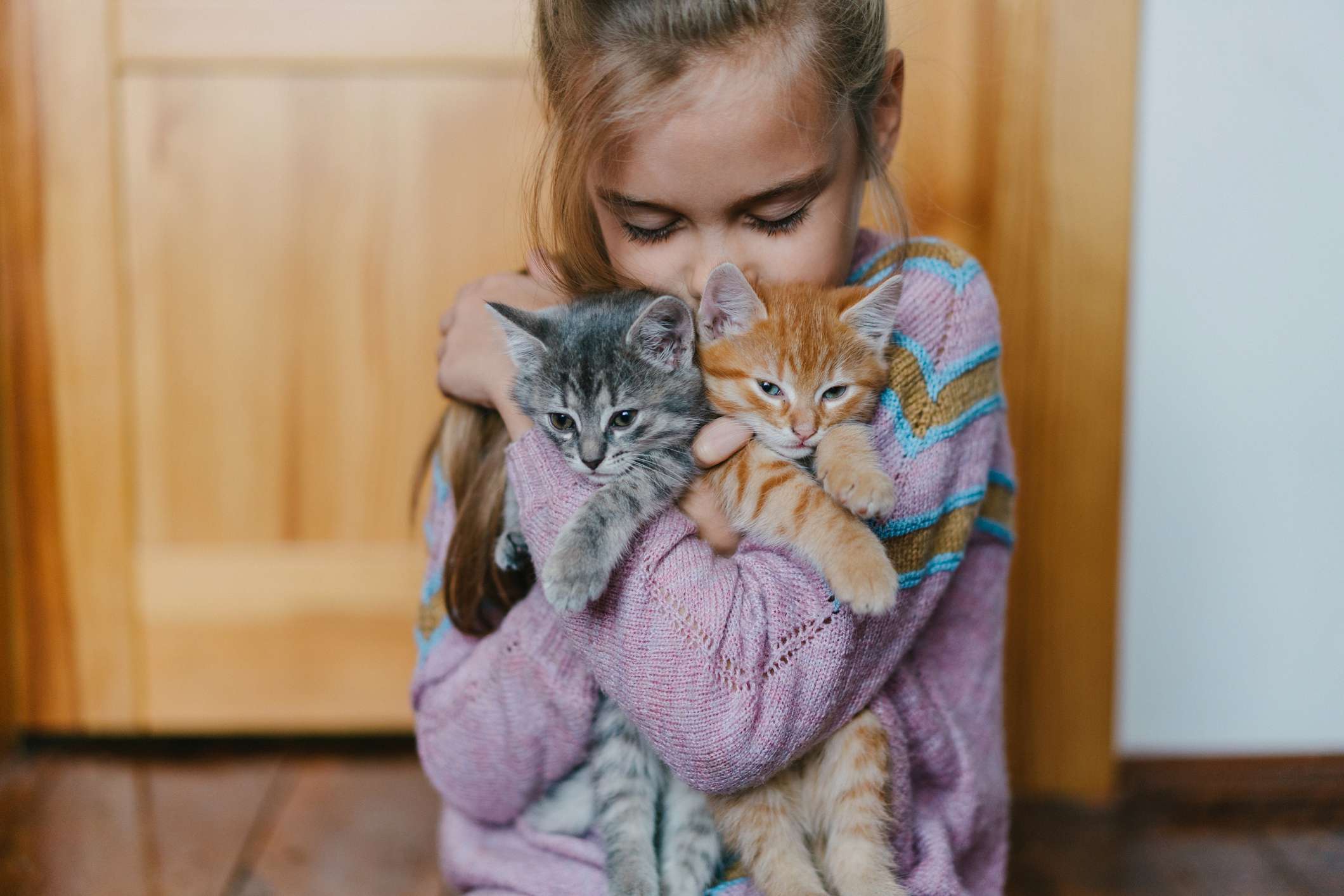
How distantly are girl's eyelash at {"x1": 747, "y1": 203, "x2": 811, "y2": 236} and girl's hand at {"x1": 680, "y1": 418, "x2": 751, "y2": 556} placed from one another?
21 centimetres

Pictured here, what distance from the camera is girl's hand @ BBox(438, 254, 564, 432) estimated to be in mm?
1213

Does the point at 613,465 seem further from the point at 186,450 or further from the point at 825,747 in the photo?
the point at 186,450

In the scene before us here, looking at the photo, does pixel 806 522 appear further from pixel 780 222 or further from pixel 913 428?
pixel 780 222

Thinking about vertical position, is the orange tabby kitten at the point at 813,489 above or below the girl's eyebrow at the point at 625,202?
below

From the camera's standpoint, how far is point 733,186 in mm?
1059

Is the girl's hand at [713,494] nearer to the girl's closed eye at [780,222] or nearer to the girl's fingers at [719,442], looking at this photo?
the girl's fingers at [719,442]

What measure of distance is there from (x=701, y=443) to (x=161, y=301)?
136 centimetres

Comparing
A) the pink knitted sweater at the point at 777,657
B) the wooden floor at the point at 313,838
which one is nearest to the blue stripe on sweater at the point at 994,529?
the pink knitted sweater at the point at 777,657

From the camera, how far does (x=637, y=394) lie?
1201 mm

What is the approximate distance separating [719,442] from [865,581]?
0.86 feet

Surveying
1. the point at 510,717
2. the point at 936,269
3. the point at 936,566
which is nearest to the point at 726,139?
the point at 936,269

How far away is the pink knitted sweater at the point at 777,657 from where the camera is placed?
98 cm

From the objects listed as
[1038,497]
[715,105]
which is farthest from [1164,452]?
[715,105]

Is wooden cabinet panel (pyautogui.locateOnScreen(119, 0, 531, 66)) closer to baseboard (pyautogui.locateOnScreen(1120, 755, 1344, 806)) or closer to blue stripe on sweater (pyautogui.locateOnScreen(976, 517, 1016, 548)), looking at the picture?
blue stripe on sweater (pyautogui.locateOnScreen(976, 517, 1016, 548))
